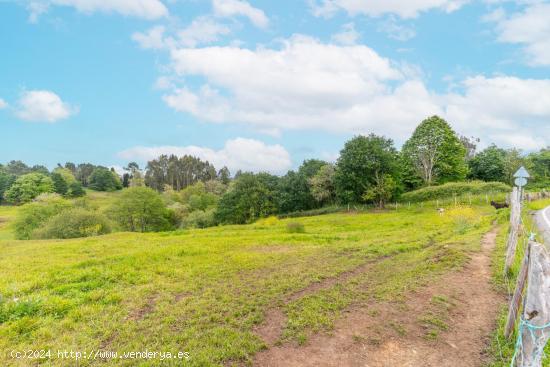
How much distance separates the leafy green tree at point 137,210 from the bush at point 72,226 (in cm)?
1544

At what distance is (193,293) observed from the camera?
8852mm

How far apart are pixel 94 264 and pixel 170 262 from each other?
337 centimetres

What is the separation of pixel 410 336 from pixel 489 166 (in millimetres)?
65872

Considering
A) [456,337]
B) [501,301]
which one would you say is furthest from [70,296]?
[501,301]

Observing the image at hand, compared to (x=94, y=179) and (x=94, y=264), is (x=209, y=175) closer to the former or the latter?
(x=94, y=179)

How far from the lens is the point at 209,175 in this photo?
383ft

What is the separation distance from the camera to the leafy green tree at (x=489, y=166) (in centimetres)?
5556

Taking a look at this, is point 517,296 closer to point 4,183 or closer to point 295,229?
point 295,229

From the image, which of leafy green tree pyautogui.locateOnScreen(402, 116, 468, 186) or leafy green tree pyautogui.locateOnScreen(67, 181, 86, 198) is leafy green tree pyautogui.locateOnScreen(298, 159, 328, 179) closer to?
leafy green tree pyautogui.locateOnScreen(402, 116, 468, 186)

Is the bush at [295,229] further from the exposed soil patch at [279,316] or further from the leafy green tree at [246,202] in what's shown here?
the leafy green tree at [246,202]

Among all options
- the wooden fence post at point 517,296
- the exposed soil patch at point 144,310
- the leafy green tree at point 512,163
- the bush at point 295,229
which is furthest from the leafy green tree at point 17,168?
the leafy green tree at point 512,163

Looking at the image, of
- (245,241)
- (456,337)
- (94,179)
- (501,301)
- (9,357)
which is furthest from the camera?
(94,179)

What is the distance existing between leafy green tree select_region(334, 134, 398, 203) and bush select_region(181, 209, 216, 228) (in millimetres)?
27654

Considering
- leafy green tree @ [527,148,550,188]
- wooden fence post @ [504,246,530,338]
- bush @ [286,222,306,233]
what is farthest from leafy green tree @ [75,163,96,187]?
leafy green tree @ [527,148,550,188]
